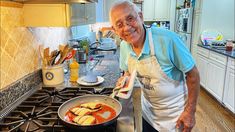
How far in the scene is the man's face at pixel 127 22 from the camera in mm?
998

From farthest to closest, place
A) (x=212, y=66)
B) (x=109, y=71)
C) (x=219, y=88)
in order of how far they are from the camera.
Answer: (x=212, y=66) < (x=219, y=88) < (x=109, y=71)

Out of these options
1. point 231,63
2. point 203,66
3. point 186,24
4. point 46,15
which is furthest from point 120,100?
point 186,24

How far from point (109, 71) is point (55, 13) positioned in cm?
80

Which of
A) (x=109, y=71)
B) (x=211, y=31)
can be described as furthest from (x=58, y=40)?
(x=211, y=31)

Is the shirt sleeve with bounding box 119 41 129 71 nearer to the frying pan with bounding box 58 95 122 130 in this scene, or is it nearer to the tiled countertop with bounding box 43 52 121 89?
the tiled countertop with bounding box 43 52 121 89

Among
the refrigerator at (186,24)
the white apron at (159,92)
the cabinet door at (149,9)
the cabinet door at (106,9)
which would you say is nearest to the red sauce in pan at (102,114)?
the white apron at (159,92)

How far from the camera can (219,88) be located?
310 cm

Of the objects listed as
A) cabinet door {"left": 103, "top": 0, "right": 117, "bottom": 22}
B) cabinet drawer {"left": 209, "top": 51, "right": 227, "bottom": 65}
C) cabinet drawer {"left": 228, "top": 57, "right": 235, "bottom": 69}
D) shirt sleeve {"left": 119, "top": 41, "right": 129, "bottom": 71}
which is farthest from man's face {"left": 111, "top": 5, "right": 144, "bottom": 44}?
cabinet door {"left": 103, "top": 0, "right": 117, "bottom": 22}

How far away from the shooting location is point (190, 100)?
112 cm

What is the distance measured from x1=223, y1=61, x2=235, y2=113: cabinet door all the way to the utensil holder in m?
2.33

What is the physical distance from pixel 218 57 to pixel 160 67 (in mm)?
2415

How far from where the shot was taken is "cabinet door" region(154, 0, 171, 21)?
521cm

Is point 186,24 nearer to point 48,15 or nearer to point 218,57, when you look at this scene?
point 218,57

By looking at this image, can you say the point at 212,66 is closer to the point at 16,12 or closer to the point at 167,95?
the point at 167,95
